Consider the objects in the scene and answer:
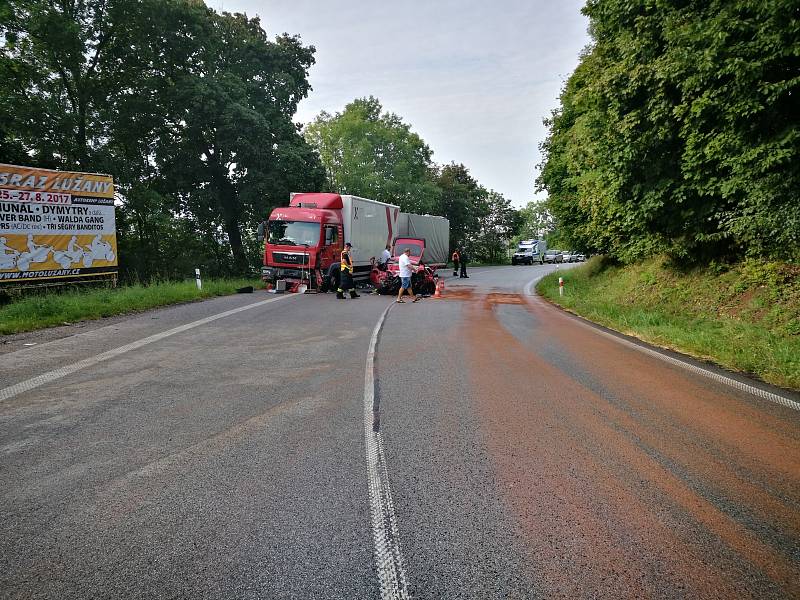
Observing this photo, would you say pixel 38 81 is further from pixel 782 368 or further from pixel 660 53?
pixel 782 368

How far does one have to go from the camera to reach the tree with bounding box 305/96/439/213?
1879 inches

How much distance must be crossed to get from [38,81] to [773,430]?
1194 inches

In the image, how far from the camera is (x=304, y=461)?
12.8 ft

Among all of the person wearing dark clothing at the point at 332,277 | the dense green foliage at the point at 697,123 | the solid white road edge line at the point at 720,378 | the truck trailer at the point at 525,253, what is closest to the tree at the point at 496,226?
the truck trailer at the point at 525,253

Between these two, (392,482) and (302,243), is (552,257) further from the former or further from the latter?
(392,482)

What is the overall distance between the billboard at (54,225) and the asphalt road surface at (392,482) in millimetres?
8565

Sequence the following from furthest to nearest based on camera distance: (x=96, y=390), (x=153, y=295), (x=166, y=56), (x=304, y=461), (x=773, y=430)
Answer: (x=166, y=56) < (x=153, y=295) < (x=96, y=390) < (x=773, y=430) < (x=304, y=461)

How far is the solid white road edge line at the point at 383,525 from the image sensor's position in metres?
2.44

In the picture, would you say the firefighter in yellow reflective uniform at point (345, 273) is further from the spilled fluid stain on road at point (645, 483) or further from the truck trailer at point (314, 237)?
the spilled fluid stain on road at point (645, 483)

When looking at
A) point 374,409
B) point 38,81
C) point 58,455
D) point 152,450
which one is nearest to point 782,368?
point 374,409

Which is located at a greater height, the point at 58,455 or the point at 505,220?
the point at 505,220

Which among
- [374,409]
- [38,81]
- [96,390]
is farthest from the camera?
[38,81]

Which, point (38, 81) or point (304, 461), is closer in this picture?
point (304, 461)

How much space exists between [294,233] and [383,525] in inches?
710
